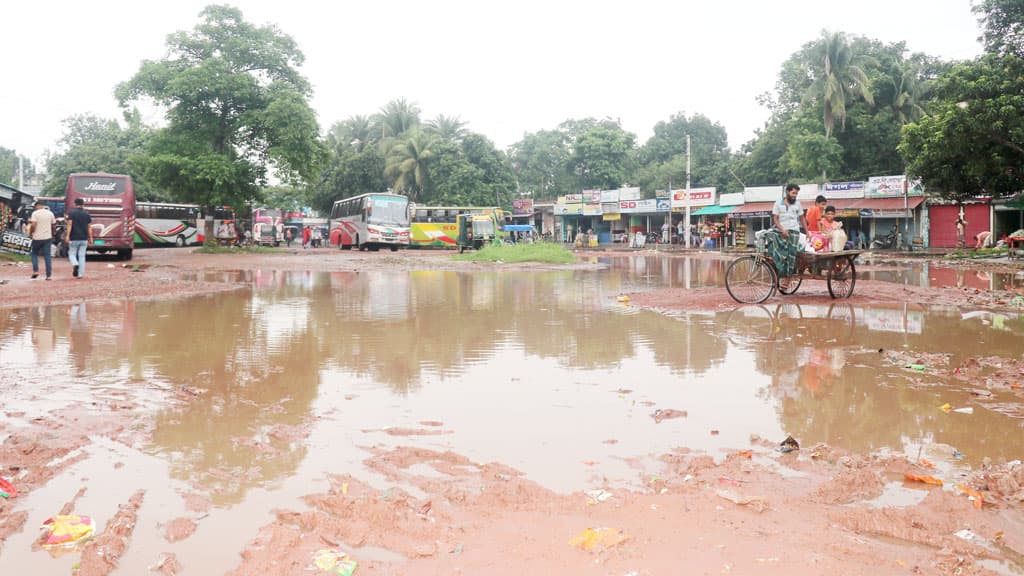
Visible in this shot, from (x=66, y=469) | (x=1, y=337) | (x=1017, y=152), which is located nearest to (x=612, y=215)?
(x=1017, y=152)

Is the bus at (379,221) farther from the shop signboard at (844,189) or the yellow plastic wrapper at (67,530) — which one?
the yellow plastic wrapper at (67,530)

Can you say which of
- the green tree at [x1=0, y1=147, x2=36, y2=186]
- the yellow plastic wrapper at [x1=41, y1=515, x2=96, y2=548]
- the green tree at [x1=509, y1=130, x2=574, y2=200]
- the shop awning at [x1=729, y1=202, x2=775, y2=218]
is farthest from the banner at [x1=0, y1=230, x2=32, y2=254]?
the green tree at [x1=0, y1=147, x2=36, y2=186]

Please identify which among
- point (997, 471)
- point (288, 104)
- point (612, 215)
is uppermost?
point (288, 104)

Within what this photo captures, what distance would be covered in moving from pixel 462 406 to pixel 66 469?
7.64 ft

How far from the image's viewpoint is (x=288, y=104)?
31.2 m

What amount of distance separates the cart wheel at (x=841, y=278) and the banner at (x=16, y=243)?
23752 mm

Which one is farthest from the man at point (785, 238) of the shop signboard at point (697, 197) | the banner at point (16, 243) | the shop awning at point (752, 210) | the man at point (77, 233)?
the shop signboard at point (697, 197)

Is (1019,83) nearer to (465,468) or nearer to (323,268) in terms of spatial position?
(323,268)

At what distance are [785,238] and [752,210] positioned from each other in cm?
3429

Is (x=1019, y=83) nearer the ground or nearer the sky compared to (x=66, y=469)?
nearer the sky

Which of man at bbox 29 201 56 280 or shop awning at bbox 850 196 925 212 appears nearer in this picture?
man at bbox 29 201 56 280

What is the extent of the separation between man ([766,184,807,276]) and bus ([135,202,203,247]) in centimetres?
4140

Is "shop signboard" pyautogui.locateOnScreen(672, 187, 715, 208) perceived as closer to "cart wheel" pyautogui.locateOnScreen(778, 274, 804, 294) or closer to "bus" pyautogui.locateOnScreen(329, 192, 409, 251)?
"bus" pyautogui.locateOnScreen(329, 192, 409, 251)

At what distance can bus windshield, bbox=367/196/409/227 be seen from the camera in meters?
39.6
